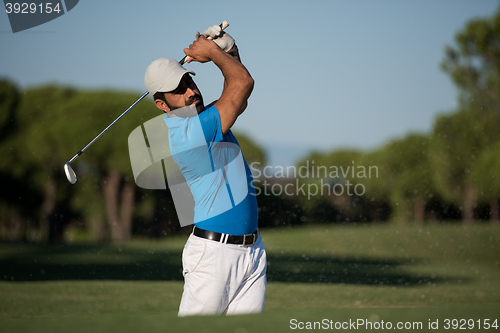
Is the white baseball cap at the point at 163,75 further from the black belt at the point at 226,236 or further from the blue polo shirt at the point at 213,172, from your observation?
the black belt at the point at 226,236

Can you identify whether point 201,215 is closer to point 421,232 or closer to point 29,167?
point 421,232

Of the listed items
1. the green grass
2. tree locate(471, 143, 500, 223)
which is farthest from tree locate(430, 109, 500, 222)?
the green grass

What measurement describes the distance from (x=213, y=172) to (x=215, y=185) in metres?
0.06

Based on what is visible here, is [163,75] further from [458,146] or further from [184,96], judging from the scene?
[458,146]

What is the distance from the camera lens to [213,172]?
262 cm

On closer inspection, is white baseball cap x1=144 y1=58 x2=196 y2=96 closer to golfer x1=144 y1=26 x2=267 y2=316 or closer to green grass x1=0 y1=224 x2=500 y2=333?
golfer x1=144 y1=26 x2=267 y2=316

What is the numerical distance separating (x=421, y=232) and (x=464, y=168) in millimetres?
5414

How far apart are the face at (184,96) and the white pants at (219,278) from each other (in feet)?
2.08

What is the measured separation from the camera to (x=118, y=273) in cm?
1013

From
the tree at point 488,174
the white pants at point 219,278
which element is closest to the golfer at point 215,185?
the white pants at point 219,278

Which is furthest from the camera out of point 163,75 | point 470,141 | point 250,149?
point 250,149

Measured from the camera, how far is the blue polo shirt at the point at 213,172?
99.0 inches

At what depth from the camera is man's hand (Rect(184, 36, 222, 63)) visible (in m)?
2.69

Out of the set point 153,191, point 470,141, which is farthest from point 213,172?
point 153,191
